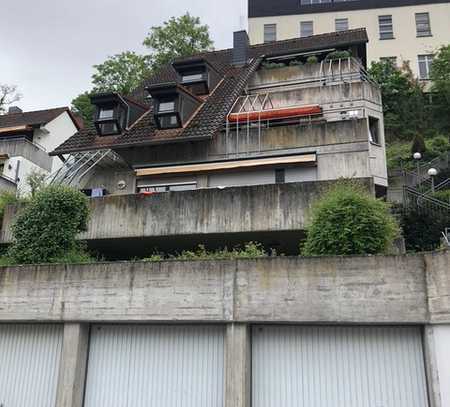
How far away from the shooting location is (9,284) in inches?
471

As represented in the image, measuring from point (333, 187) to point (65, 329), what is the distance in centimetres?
793

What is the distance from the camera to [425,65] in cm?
3953

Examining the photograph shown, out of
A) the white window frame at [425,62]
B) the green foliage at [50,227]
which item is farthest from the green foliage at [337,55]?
the white window frame at [425,62]

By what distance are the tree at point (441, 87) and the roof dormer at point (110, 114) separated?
23207mm

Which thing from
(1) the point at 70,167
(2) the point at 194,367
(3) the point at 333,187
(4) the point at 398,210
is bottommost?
(2) the point at 194,367

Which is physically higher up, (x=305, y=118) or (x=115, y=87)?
(x=115, y=87)

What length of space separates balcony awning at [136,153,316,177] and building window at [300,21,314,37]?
94.4ft

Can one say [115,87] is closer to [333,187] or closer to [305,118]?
[305,118]

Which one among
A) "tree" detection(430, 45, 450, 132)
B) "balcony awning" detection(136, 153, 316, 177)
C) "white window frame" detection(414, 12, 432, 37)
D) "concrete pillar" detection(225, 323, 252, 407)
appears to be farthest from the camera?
"white window frame" detection(414, 12, 432, 37)

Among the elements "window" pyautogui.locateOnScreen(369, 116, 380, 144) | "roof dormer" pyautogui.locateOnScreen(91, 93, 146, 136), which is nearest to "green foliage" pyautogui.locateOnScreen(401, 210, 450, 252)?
"window" pyautogui.locateOnScreen(369, 116, 380, 144)

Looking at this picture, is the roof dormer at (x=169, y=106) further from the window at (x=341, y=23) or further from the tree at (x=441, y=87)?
the window at (x=341, y=23)

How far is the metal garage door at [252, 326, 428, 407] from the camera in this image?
9.48m

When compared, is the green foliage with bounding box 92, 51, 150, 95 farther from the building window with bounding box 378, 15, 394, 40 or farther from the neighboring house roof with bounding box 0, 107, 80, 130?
the building window with bounding box 378, 15, 394, 40

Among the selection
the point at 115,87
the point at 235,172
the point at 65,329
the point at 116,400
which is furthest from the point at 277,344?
the point at 115,87
